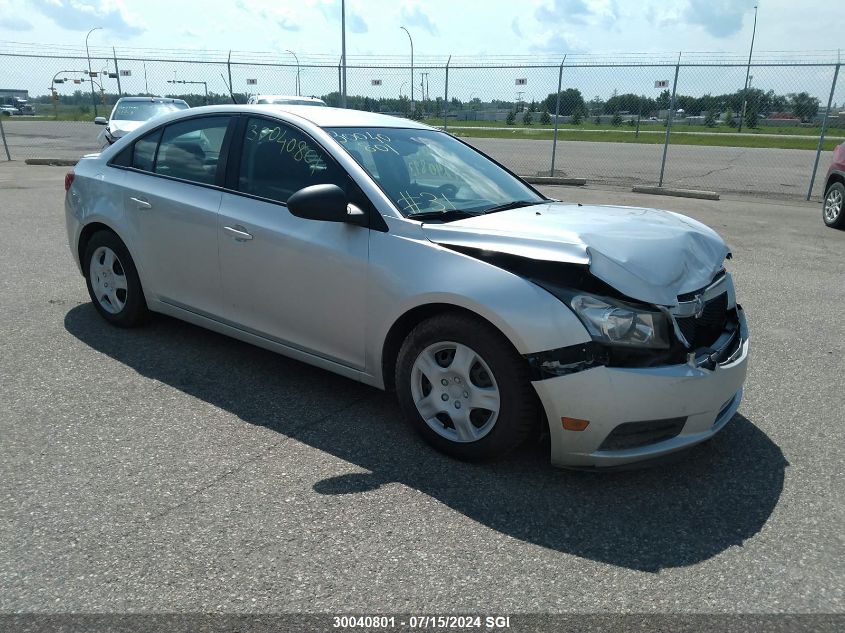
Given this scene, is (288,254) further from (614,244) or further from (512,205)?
(614,244)

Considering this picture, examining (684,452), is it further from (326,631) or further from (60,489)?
(60,489)

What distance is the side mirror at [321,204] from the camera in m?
3.43

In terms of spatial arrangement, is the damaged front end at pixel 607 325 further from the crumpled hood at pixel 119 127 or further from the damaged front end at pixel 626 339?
the crumpled hood at pixel 119 127

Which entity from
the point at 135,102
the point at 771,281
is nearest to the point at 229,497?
the point at 771,281

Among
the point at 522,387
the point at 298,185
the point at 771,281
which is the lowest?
the point at 771,281

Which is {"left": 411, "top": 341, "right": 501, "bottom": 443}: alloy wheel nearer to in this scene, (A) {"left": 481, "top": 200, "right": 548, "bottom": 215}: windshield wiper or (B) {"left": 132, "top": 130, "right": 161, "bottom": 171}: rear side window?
(A) {"left": 481, "top": 200, "right": 548, "bottom": 215}: windshield wiper

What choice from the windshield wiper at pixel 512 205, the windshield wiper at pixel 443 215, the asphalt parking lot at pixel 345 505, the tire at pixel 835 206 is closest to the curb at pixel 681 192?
the tire at pixel 835 206

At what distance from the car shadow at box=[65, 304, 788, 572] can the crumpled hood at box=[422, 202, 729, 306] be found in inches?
33.1

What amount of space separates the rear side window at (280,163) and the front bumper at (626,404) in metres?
1.68

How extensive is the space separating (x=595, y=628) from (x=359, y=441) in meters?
1.58

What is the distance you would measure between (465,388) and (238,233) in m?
1.71

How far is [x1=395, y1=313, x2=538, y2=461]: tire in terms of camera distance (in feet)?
9.99

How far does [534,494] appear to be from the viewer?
3.07m

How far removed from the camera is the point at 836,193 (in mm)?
10461
